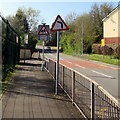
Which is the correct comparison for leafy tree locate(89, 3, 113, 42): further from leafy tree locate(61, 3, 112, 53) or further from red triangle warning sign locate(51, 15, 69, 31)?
red triangle warning sign locate(51, 15, 69, 31)

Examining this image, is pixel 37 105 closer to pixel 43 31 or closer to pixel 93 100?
pixel 93 100

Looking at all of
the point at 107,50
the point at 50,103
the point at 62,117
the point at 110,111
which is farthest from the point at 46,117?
the point at 107,50

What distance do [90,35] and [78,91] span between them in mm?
44486

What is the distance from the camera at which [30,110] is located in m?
5.20

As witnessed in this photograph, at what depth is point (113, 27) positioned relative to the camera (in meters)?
40.9

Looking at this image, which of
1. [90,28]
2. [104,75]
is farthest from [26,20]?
[104,75]

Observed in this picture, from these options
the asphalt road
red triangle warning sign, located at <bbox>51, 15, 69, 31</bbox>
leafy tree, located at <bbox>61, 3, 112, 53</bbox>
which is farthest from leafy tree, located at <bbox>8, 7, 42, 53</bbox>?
red triangle warning sign, located at <bbox>51, 15, 69, 31</bbox>

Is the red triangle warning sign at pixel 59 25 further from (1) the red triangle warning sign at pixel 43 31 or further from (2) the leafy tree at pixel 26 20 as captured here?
(2) the leafy tree at pixel 26 20

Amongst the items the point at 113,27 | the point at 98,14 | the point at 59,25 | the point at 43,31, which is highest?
the point at 98,14

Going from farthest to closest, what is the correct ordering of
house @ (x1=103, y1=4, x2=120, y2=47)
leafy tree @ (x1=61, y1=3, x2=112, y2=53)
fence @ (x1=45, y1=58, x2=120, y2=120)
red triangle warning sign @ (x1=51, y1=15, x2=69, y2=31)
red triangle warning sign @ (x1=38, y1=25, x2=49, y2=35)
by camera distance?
leafy tree @ (x1=61, y1=3, x2=112, y2=53)
house @ (x1=103, y1=4, x2=120, y2=47)
red triangle warning sign @ (x1=38, y1=25, x2=49, y2=35)
red triangle warning sign @ (x1=51, y1=15, x2=69, y2=31)
fence @ (x1=45, y1=58, x2=120, y2=120)

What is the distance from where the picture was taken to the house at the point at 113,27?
127 ft

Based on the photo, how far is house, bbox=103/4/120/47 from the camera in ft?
127

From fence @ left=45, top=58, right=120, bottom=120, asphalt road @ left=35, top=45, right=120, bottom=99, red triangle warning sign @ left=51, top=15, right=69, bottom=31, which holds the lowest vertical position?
asphalt road @ left=35, top=45, right=120, bottom=99

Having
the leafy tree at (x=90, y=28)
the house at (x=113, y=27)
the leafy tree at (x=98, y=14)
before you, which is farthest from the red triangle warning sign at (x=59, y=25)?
the leafy tree at (x=98, y=14)
